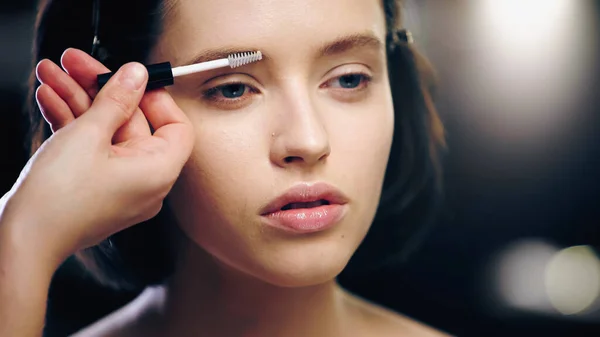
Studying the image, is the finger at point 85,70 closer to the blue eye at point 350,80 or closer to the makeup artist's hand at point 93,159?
the makeup artist's hand at point 93,159

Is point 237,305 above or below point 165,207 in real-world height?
below

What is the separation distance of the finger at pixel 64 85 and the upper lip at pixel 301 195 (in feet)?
0.82

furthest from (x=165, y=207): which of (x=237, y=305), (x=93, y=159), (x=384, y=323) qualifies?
(x=384, y=323)

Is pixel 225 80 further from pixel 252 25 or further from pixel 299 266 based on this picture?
pixel 299 266

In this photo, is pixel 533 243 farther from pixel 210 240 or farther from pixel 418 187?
pixel 210 240

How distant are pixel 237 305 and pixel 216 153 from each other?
26 centimetres

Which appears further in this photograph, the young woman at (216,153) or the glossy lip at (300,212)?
A: the glossy lip at (300,212)

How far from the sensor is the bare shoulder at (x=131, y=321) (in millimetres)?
1028

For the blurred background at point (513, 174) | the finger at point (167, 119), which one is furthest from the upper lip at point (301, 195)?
the blurred background at point (513, 174)

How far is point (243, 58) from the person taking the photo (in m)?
0.80

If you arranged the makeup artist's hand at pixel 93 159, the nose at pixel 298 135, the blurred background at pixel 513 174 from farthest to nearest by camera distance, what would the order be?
the blurred background at pixel 513 174, the nose at pixel 298 135, the makeup artist's hand at pixel 93 159

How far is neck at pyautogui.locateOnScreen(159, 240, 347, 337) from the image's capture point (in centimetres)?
96

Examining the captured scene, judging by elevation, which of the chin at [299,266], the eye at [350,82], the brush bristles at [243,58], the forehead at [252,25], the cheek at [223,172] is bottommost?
the chin at [299,266]

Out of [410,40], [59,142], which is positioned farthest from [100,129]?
[410,40]
